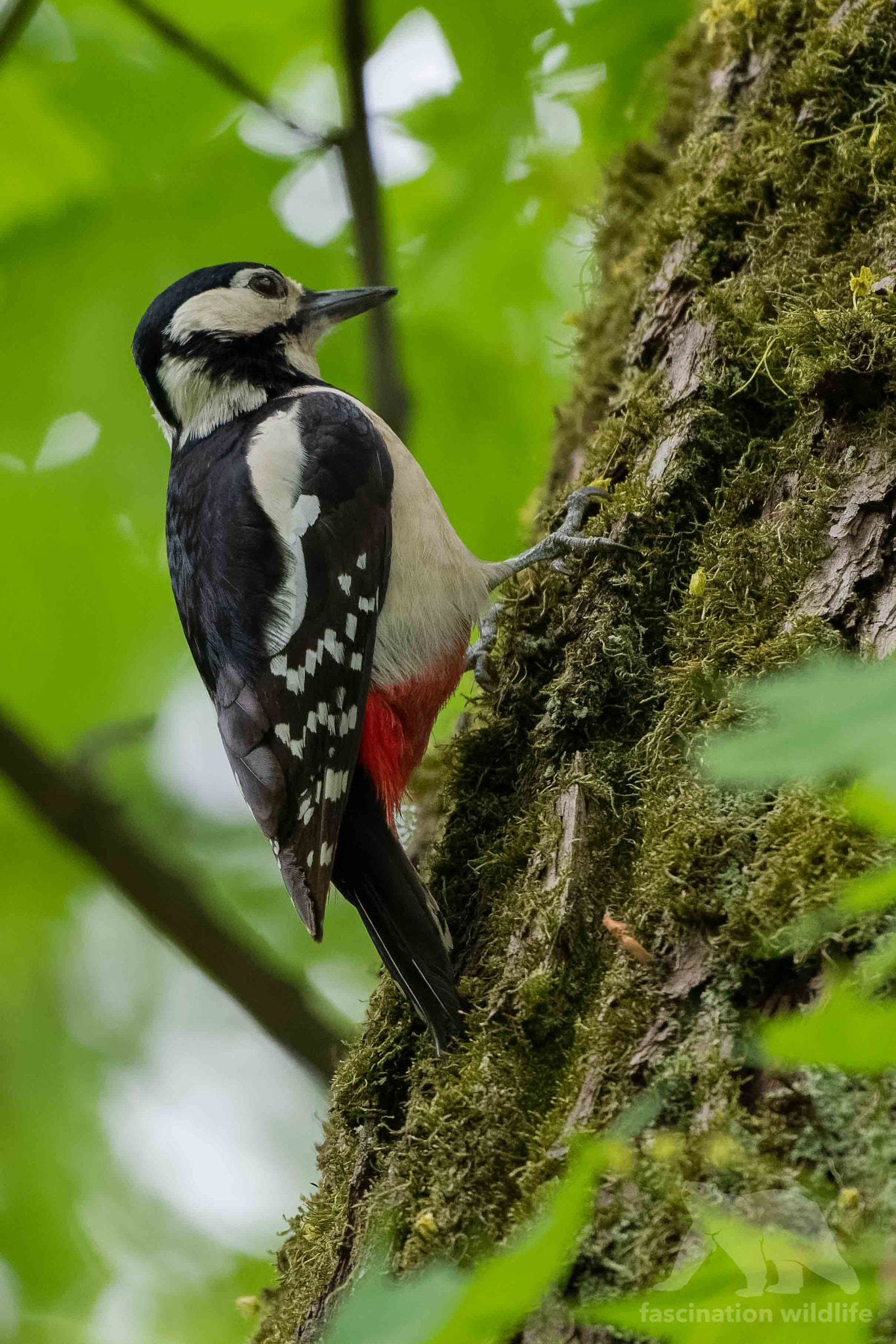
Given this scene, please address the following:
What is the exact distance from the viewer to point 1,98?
9.34 feet

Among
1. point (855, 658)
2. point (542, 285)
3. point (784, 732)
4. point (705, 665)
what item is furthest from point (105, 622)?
point (784, 732)

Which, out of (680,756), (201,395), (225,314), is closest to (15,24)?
(225,314)

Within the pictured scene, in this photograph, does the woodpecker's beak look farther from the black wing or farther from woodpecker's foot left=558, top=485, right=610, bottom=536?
woodpecker's foot left=558, top=485, right=610, bottom=536

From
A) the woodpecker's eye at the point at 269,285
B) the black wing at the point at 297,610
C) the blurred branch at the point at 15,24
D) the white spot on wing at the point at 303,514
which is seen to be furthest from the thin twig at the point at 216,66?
the white spot on wing at the point at 303,514

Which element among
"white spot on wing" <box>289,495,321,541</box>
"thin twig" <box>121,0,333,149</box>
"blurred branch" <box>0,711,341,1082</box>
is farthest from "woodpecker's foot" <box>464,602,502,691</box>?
"thin twig" <box>121,0,333,149</box>

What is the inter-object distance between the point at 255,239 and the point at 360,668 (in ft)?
4.65

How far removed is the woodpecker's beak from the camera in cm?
303

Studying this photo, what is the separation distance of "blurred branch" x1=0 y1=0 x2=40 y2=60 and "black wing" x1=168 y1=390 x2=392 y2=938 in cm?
104

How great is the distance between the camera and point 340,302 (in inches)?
122

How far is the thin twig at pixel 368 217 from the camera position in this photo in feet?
9.68

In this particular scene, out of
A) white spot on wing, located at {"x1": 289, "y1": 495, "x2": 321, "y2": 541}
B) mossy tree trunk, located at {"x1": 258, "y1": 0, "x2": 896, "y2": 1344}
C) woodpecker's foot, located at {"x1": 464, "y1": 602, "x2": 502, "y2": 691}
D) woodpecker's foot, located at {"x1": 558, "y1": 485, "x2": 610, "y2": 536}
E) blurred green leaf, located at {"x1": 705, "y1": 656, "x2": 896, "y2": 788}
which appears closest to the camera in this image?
blurred green leaf, located at {"x1": 705, "y1": 656, "x2": 896, "y2": 788}

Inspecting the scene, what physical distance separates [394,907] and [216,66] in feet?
6.89

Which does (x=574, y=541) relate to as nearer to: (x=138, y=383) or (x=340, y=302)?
(x=340, y=302)

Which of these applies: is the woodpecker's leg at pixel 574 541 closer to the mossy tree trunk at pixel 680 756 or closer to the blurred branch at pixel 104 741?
the mossy tree trunk at pixel 680 756
